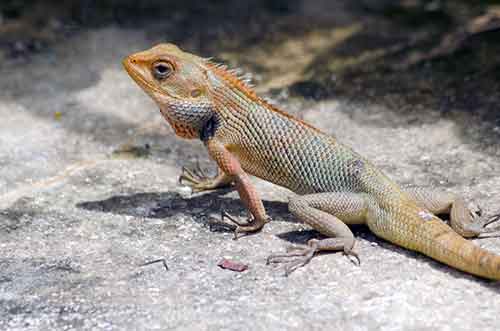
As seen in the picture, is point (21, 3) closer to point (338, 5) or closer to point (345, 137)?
point (338, 5)

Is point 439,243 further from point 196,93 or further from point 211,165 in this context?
point 211,165

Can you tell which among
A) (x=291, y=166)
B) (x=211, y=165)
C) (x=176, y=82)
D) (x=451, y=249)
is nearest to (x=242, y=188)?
(x=291, y=166)

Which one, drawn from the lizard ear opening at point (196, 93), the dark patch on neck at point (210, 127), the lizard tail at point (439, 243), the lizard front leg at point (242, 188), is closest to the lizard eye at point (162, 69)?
the lizard ear opening at point (196, 93)

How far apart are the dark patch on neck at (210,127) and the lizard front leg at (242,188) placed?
0.23ft

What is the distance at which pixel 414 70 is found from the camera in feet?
31.8

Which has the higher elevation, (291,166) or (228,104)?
(228,104)

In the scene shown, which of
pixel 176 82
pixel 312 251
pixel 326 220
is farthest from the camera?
pixel 176 82

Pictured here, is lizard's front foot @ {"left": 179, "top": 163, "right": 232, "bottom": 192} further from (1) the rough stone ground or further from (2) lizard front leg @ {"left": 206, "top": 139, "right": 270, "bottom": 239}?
(2) lizard front leg @ {"left": 206, "top": 139, "right": 270, "bottom": 239}

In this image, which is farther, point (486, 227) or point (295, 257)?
point (486, 227)

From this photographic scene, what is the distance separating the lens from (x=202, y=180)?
7344mm

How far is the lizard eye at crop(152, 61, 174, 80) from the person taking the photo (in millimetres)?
6363

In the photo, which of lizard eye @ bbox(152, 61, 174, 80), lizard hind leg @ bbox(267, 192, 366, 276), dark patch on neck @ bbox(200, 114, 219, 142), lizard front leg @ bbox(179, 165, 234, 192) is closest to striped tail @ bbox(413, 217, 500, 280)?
lizard hind leg @ bbox(267, 192, 366, 276)

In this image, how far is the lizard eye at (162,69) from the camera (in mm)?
6363

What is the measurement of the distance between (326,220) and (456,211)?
1.02 m
